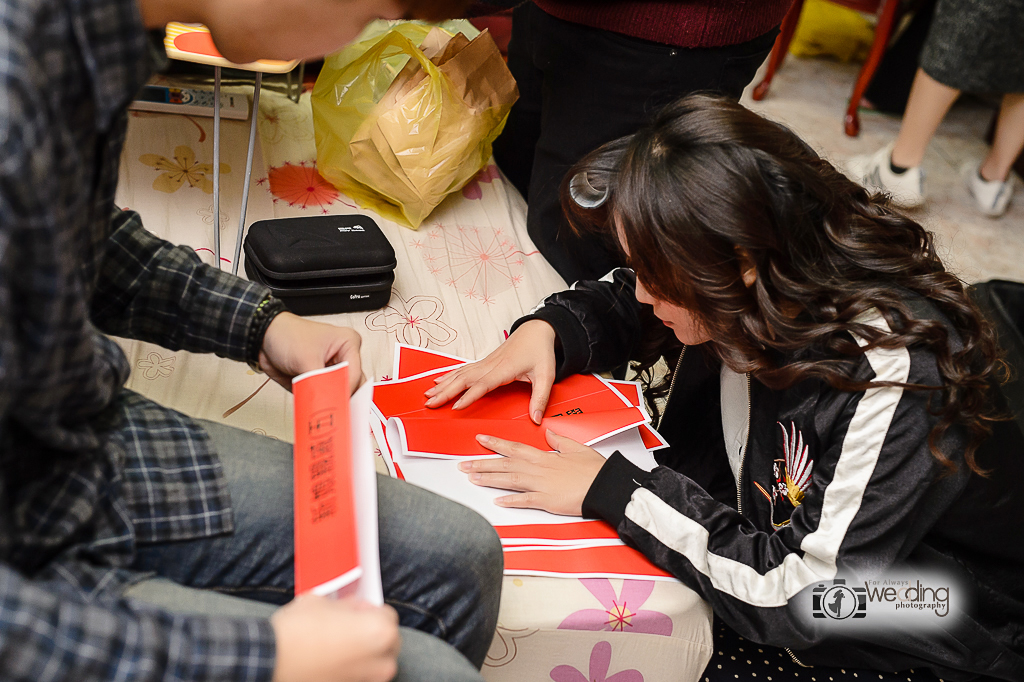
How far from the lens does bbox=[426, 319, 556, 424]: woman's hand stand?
1181 millimetres

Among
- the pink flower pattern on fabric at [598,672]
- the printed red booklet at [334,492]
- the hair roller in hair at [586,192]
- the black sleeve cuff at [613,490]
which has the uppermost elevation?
the hair roller in hair at [586,192]

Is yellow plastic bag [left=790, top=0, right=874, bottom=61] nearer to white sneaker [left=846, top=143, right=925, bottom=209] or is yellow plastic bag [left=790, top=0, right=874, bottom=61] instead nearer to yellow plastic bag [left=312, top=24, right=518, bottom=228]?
white sneaker [left=846, top=143, right=925, bottom=209]

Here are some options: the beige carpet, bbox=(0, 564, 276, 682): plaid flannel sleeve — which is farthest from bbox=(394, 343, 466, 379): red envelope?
the beige carpet

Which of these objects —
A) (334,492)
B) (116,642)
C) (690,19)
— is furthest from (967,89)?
(116,642)

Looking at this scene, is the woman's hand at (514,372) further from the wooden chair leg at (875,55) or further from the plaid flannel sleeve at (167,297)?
the wooden chair leg at (875,55)

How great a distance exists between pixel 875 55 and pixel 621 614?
290 cm

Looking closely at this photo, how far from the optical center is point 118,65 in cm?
57

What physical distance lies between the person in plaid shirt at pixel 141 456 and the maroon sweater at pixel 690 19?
2.53 ft

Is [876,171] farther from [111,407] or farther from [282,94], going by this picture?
[111,407]

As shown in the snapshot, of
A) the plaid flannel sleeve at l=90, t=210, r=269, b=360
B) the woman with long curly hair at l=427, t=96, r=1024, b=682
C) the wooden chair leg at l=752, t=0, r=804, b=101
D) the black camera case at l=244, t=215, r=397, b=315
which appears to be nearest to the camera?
the plaid flannel sleeve at l=90, t=210, r=269, b=360

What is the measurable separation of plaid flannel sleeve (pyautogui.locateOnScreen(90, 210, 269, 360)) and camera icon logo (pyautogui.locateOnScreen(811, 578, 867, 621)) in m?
0.72

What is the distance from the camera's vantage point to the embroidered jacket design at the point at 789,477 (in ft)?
3.39

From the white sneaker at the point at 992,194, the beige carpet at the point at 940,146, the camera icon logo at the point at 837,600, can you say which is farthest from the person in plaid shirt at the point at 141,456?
the white sneaker at the point at 992,194

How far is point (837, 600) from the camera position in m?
0.98
